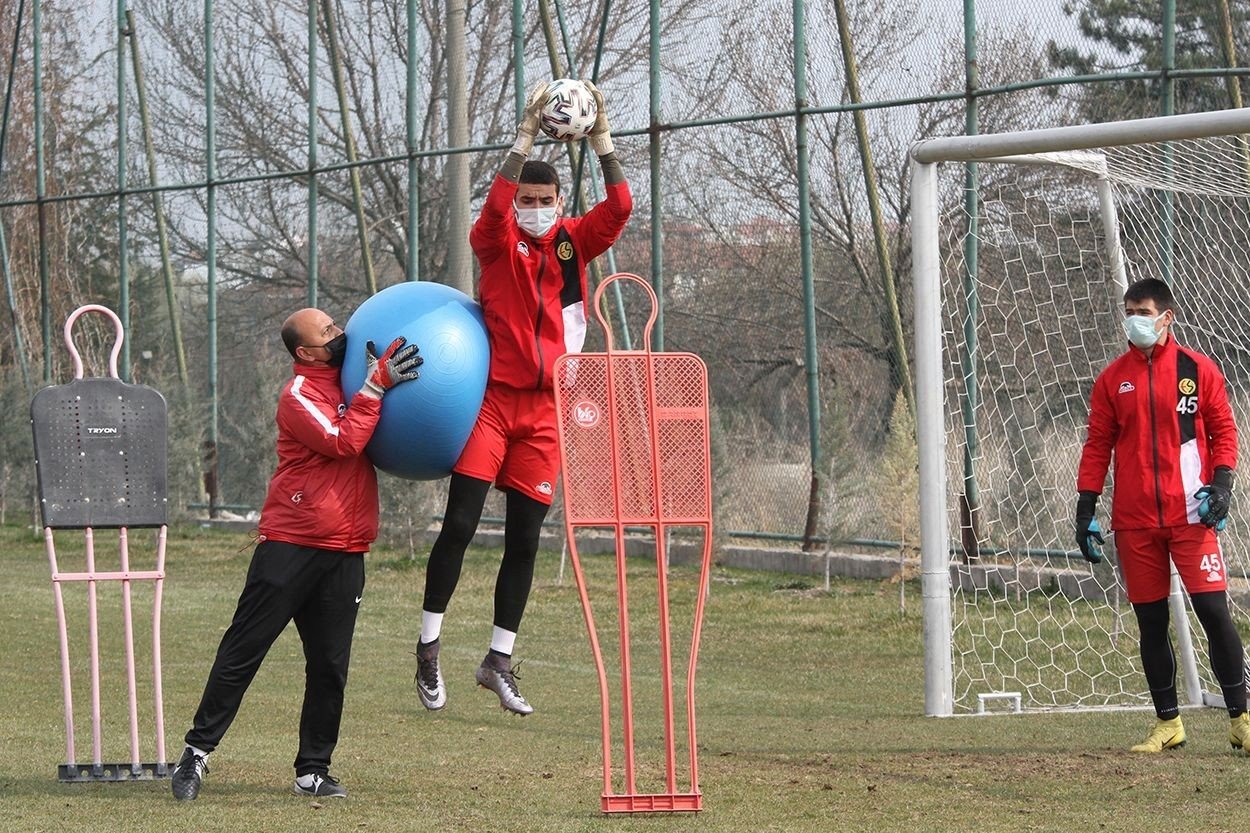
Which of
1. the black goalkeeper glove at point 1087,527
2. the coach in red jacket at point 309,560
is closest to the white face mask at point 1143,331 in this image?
the black goalkeeper glove at point 1087,527

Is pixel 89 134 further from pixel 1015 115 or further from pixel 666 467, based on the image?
pixel 666 467

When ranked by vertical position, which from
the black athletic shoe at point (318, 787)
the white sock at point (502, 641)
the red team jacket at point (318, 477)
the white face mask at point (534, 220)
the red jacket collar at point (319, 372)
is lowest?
the black athletic shoe at point (318, 787)

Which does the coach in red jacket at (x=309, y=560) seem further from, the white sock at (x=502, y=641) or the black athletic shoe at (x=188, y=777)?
the white sock at (x=502, y=641)

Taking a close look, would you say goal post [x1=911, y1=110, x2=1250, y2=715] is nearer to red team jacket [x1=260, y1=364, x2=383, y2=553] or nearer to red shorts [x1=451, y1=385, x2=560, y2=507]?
red shorts [x1=451, y1=385, x2=560, y2=507]

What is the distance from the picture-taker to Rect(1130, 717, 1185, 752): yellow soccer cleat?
8249 millimetres

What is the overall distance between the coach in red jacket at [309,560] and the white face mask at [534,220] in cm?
82

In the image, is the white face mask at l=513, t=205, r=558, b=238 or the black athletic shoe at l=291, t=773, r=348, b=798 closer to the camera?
the black athletic shoe at l=291, t=773, r=348, b=798

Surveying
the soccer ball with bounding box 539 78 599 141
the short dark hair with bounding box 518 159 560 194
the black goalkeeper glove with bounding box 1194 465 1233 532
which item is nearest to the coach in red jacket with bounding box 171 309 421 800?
the short dark hair with bounding box 518 159 560 194

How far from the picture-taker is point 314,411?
6801 mm

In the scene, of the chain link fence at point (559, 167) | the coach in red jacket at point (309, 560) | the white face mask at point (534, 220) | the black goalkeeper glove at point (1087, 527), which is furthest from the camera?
the chain link fence at point (559, 167)

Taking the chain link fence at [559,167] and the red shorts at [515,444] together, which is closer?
the red shorts at [515,444]

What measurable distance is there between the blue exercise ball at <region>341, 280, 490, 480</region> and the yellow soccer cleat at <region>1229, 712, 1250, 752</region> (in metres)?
3.85

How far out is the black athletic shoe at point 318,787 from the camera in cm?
695

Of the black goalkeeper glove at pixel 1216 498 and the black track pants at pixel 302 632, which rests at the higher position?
the black goalkeeper glove at pixel 1216 498
